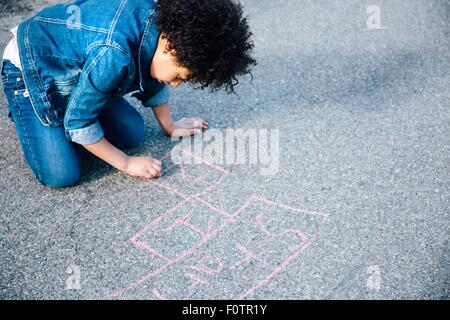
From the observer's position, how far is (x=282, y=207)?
209cm

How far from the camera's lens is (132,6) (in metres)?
1.78

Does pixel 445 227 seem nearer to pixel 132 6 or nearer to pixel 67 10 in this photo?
pixel 132 6

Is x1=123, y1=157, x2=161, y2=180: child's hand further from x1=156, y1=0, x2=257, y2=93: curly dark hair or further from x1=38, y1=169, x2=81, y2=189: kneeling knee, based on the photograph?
x1=156, y1=0, x2=257, y2=93: curly dark hair

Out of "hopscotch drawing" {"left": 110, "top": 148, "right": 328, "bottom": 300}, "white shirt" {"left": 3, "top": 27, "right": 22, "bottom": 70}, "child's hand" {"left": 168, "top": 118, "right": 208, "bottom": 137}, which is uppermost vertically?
"white shirt" {"left": 3, "top": 27, "right": 22, "bottom": 70}

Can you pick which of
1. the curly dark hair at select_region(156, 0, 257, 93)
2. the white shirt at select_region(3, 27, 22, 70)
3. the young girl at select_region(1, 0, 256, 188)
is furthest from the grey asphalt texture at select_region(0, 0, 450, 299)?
the curly dark hair at select_region(156, 0, 257, 93)

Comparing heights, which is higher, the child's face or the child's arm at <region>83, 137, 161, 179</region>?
the child's face

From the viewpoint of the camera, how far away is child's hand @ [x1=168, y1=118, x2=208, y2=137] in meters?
2.44

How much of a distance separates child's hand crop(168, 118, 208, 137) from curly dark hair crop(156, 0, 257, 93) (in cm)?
74

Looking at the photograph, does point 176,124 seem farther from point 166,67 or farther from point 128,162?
point 166,67

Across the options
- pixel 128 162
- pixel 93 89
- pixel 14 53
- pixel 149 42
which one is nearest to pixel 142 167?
pixel 128 162

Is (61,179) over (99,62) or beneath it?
beneath

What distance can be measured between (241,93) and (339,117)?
0.62 meters

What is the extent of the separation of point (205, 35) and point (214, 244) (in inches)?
34.6
